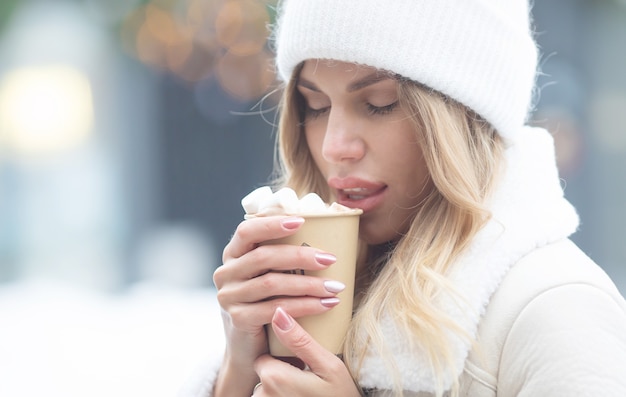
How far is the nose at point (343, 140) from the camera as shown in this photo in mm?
1617

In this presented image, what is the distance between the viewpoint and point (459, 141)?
1599 mm

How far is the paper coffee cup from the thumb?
31 mm

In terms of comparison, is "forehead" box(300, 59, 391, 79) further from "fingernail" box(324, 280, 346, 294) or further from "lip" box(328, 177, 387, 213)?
"fingernail" box(324, 280, 346, 294)

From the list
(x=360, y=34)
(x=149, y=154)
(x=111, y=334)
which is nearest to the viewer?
(x=360, y=34)

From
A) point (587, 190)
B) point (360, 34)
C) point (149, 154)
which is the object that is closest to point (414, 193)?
point (360, 34)

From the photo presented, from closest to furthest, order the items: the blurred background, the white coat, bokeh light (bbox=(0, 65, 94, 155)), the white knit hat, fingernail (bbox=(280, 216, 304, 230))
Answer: the white coat < fingernail (bbox=(280, 216, 304, 230)) < the white knit hat < the blurred background < bokeh light (bbox=(0, 65, 94, 155))

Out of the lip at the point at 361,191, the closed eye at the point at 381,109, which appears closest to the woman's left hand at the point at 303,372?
the lip at the point at 361,191

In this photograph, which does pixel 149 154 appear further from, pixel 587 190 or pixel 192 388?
pixel 192 388

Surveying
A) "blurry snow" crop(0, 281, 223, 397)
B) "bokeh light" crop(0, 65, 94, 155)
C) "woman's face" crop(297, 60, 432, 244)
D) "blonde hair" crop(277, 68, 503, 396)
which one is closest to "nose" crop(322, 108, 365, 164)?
"woman's face" crop(297, 60, 432, 244)

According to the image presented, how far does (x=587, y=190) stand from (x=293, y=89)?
4.70m

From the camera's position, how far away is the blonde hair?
1.40 metres

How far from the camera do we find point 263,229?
1369 millimetres

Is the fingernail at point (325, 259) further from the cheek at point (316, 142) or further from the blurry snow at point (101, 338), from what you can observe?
the blurry snow at point (101, 338)

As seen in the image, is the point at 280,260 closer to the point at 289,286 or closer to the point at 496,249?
the point at 289,286
